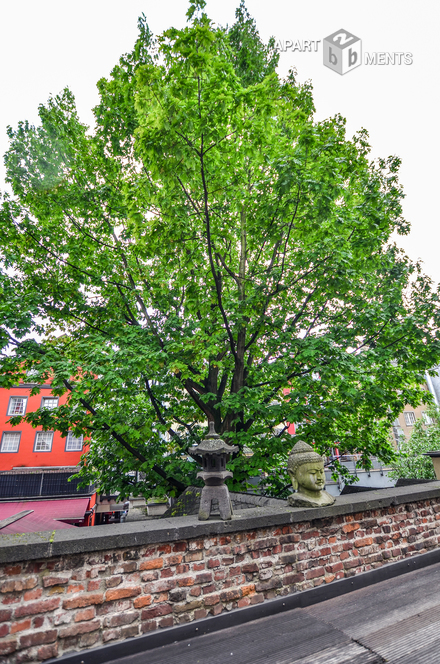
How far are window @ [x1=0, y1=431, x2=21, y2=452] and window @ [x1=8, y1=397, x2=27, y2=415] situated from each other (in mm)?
1324

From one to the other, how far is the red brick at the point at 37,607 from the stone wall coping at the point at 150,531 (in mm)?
337

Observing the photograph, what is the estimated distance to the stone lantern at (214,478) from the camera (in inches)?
139

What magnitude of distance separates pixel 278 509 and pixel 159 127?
525 centimetres

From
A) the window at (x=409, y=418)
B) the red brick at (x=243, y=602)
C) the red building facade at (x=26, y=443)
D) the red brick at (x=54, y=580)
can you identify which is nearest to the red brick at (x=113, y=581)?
the red brick at (x=54, y=580)

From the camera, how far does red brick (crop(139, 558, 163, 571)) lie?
9.80 feet

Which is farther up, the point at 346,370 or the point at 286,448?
the point at 346,370

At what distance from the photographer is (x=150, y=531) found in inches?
118

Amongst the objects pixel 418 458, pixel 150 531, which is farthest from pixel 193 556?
pixel 418 458

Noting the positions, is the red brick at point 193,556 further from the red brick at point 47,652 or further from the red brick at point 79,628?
the red brick at point 47,652

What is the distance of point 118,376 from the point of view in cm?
539

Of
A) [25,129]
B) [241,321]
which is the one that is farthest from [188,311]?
[25,129]

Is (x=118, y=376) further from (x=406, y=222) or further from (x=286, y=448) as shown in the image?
(x=406, y=222)

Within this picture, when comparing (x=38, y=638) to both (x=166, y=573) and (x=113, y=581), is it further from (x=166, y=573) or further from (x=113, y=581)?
(x=166, y=573)

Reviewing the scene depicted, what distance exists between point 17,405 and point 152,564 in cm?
2255
